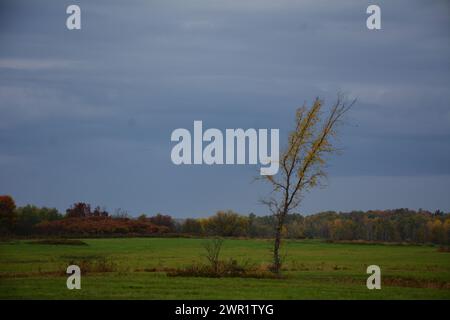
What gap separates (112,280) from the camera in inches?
1373

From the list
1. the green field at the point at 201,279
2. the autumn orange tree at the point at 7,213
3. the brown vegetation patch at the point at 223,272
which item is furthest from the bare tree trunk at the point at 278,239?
the autumn orange tree at the point at 7,213

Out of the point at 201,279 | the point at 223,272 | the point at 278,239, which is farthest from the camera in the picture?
the point at 278,239

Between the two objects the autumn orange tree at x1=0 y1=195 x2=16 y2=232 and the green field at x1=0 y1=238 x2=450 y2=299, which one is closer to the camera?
the green field at x1=0 y1=238 x2=450 y2=299

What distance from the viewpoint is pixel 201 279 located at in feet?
118

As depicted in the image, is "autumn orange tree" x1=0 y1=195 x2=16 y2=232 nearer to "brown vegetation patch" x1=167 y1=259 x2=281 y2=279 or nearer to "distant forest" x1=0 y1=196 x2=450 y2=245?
"distant forest" x1=0 y1=196 x2=450 y2=245

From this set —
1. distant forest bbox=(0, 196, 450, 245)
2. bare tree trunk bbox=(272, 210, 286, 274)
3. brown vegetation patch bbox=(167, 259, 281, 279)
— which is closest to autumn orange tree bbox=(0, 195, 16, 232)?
distant forest bbox=(0, 196, 450, 245)

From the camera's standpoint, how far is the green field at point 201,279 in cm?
3114

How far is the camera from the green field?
31.1 meters

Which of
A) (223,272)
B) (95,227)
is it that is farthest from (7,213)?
(223,272)

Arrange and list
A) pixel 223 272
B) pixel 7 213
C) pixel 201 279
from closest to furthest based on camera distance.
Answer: pixel 201 279 < pixel 223 272 < pixel 7 213

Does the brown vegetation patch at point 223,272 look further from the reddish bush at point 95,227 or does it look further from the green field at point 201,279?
the reddish bush at point 95,227

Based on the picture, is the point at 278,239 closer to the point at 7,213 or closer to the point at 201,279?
the point at 201,279
